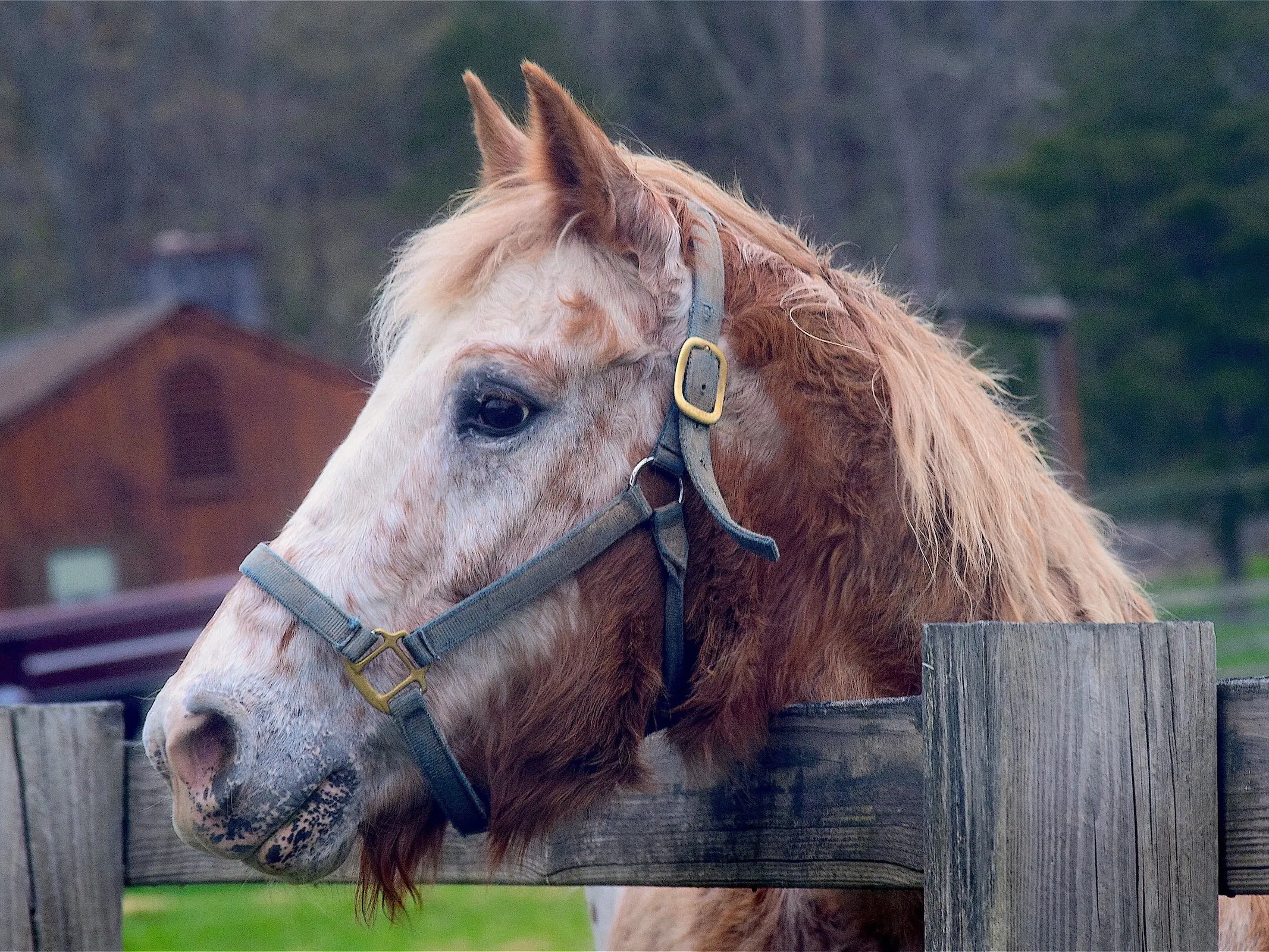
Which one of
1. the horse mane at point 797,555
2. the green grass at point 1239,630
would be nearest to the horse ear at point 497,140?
the horse mane at point 797,555

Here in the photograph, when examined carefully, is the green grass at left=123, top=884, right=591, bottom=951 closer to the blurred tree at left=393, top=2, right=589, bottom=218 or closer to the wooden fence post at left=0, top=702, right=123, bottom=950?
the wooden fence post at left=0, top=702, right=123, bottom=950

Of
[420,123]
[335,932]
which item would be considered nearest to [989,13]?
[420,123]

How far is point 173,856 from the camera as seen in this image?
206 centimetres

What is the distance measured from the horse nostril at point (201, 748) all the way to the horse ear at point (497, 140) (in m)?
1.08

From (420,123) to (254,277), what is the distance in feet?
39.0

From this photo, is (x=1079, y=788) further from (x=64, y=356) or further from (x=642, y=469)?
(x=64, y=356)

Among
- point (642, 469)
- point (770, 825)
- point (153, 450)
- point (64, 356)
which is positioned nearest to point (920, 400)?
point (642, 469)

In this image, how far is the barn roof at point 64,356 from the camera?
17.3 m

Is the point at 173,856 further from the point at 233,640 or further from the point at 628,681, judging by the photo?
the point at 628,681

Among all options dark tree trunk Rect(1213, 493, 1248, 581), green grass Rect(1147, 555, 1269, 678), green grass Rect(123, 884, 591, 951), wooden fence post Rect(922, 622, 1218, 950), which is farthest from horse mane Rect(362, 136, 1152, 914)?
dark tree trunk Rect(1213, 493, 1248, 581)

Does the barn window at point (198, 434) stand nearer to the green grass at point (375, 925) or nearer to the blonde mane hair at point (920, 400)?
the green grass at point (375, 925)

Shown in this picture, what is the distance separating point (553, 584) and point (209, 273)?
18888mm

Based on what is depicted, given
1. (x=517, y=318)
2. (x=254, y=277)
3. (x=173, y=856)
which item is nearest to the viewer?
(x=517, y=318)

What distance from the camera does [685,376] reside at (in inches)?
72.3
